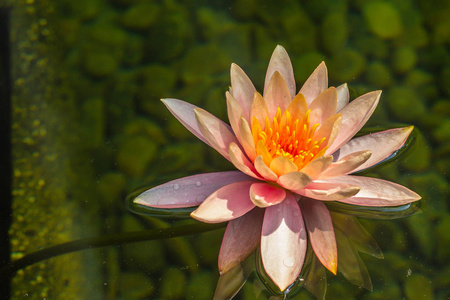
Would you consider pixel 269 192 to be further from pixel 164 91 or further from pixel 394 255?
pixel 164 91

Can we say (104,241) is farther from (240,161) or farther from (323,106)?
(323,106)

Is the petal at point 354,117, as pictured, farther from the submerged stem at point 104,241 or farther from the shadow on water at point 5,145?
the shadow on water at point 5,145

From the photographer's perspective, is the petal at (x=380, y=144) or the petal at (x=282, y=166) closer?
the petal at (x=282, y=166)

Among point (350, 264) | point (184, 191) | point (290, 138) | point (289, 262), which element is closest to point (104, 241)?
point (184, 191)

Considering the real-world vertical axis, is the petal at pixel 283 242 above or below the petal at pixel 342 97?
below

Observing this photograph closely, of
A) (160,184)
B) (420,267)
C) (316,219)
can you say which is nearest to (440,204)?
(420,267)

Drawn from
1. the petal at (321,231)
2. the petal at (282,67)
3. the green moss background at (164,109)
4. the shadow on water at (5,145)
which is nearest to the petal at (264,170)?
the petal at (321,231)

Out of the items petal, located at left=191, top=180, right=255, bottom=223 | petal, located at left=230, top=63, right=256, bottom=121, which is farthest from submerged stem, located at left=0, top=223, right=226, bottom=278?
petal, located at left=230, top=63, right=256, bottom=121

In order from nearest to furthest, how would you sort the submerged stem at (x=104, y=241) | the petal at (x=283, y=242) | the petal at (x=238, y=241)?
the petal at (x=283, y=242) → the petal at (x=238, y=241) → the submerged stem at (x=104, y=241)
